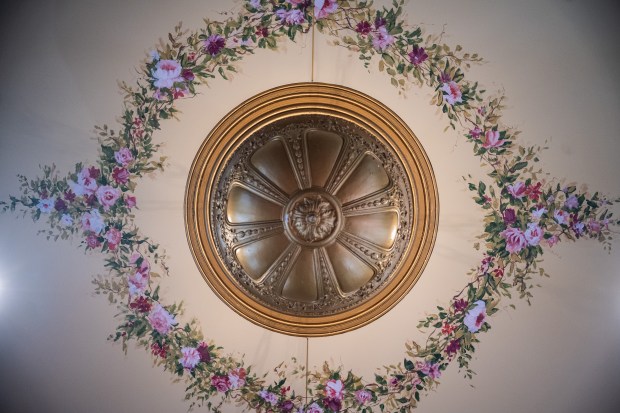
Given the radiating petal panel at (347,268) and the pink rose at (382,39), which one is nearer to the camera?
the pink rose at (382,39)

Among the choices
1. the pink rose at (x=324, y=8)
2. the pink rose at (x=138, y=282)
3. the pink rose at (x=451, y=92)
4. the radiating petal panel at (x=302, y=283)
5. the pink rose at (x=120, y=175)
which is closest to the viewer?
the pink rose at (x=324, y=8)

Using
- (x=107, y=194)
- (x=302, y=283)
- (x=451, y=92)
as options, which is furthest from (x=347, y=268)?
(x=107, y=194)

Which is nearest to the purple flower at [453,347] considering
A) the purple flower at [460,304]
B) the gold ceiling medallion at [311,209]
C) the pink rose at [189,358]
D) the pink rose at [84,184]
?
the purple flower at [460,304]

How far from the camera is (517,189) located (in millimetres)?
2396

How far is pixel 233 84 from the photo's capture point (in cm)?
226

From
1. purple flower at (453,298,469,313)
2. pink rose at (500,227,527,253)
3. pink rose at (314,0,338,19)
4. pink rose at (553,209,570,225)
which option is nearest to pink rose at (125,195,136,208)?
pink rose at (314,0,338,19)

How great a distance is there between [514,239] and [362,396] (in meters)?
1.11

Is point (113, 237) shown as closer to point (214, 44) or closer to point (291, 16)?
point (214, 44)

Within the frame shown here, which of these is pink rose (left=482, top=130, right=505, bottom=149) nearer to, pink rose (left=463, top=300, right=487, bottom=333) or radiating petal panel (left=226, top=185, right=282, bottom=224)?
pink rose (left=463, top=300, right=487, bottom=333)

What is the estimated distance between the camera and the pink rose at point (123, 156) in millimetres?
2355

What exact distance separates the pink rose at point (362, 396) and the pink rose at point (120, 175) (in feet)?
5.19

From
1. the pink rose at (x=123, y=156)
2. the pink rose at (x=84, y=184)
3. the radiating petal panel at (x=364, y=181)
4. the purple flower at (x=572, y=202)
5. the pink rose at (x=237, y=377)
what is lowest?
the pink rose at (x=237, y=377)

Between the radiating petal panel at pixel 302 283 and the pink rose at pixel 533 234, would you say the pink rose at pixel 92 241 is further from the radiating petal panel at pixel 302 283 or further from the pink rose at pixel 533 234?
the pink rose at pixel 533 234

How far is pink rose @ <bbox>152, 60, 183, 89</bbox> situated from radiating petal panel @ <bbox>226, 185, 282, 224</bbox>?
1.85 ft
